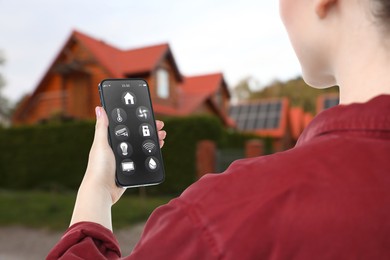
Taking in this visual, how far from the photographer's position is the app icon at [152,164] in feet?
3.21

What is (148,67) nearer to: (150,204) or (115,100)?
(150,204)

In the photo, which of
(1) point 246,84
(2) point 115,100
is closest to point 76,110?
(2) point 115,100

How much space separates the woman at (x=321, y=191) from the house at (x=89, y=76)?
1405 cm

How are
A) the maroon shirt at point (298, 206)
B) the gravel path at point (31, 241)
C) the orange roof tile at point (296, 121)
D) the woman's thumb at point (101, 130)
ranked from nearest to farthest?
the maroon shirt at point (298, 206)
the woman's thumb at point (101, 130)
the gravel path at point (31, 241)
the orange roof tile at point (296, 121)

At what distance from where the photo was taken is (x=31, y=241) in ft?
24.8

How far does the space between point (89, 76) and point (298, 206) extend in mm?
16109

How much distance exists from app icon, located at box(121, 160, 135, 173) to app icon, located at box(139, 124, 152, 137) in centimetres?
8

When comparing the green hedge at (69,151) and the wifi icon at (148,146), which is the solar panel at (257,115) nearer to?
the green hedge at (69,151)

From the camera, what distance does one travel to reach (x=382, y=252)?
22.4 inches

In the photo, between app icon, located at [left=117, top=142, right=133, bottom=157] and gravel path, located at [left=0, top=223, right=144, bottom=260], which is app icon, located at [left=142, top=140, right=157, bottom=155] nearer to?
app icon, located at [left=117, top=142, right=133, bottom=157]

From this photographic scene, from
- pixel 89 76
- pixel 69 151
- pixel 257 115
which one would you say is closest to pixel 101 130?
pixel 69 151

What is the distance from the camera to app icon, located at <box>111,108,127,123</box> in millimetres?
954

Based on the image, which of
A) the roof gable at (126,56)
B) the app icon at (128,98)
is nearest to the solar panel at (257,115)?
the roof gable at (126,56)

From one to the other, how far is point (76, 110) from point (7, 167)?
103 inches
